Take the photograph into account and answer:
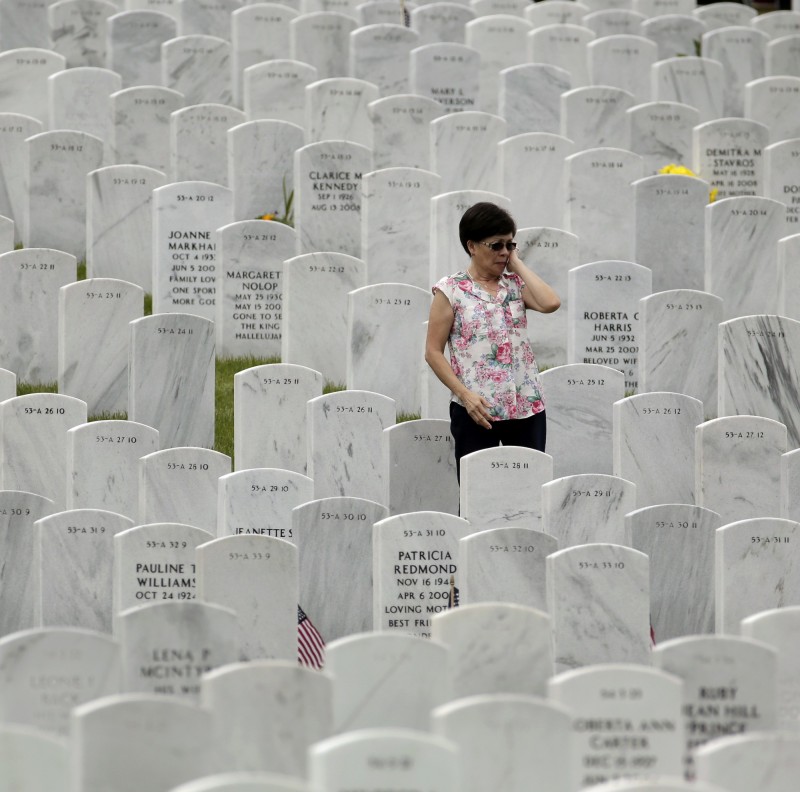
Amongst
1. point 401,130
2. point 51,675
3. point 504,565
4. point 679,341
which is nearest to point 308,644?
point 504,565

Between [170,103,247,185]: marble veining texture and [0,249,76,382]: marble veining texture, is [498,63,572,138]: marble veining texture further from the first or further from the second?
[0,249,76,382]: marble veining texture

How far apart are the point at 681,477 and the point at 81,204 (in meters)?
4.28

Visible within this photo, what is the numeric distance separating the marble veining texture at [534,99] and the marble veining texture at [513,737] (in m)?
7.61

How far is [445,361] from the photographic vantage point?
6824mm

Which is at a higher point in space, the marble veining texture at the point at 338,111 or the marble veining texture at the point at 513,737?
the marble veining texture at the point at 338,111

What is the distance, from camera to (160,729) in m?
4.32

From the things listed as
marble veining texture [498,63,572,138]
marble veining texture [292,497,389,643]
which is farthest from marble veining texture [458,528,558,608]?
marble veining texture [498,63,572,138]

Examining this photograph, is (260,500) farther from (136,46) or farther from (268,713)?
(136,46)

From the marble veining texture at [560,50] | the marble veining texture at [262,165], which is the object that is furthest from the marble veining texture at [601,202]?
the marble veining texture at [560,50]

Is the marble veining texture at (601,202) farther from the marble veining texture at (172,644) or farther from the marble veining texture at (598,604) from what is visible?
the marble veining texture at (172,644)

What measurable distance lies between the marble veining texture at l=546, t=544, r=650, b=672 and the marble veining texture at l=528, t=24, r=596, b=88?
7.11 meters

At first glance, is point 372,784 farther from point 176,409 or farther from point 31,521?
point 176,409

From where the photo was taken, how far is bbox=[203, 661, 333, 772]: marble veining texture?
15.0 feet

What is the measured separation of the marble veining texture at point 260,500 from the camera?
6.74m
